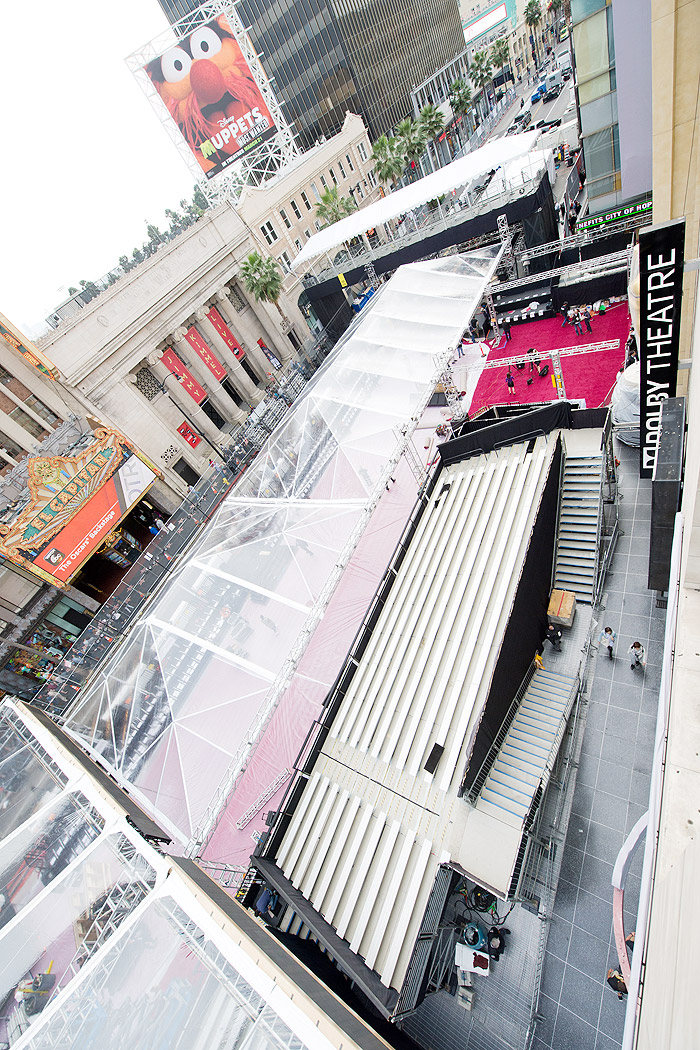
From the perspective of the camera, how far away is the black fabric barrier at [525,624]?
35.2 feet

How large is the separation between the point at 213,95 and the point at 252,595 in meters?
39.5

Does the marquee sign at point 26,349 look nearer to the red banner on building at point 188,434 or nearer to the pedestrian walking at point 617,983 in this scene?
the red banner on building at point 188,434

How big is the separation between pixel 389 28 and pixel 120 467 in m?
75.9

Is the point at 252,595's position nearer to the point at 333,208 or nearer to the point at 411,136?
the point at 333,208

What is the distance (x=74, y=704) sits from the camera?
13680 mm

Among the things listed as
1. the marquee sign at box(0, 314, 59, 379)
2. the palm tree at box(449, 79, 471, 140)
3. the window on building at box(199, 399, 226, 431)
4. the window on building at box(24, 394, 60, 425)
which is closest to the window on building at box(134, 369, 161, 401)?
the window on building at box(199, 399, 226, 431)

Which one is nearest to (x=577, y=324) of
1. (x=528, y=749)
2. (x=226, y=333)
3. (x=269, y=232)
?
(x=528, y=749)

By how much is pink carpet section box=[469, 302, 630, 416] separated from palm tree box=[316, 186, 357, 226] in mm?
24616

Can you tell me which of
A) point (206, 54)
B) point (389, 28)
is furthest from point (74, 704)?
point (389, 28)

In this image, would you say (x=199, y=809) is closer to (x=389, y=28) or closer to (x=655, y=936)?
(x=655, y=936)

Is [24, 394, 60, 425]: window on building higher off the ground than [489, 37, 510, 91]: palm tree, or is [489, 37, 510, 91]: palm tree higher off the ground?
[489, 37, 510, 91]: palm tree

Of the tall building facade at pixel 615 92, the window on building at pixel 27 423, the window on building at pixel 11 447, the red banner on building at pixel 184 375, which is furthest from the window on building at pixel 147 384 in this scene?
the tall building facade at pixel 615 92

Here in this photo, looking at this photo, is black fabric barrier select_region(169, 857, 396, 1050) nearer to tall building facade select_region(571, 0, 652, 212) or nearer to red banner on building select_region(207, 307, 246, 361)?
tall building facade select_region(571, 0, 652, 212)

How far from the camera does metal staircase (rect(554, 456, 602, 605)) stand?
1434cm
